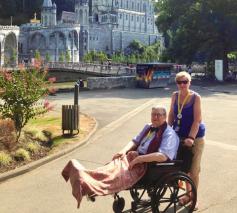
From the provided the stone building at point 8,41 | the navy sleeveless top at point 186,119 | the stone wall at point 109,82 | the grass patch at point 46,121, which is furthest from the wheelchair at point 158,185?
the stone building at point 8,41

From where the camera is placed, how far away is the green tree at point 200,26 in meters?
45.0

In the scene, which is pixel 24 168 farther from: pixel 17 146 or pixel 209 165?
pixel 209 165

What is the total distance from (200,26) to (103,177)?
41.3 metres

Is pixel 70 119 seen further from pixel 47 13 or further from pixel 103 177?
pixel 47 13

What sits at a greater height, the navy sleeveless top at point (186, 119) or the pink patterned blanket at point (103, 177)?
the navy sleeveless top at point (186, 119)

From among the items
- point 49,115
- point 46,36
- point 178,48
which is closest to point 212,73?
point 178,48

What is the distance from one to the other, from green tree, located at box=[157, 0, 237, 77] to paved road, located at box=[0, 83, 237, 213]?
26.5 meters

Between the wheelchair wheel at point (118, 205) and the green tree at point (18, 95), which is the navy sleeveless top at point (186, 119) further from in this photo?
the green tree at point (18, 95)

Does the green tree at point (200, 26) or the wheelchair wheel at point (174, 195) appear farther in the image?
the green tree at point (200, 26)

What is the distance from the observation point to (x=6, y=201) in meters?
7.71

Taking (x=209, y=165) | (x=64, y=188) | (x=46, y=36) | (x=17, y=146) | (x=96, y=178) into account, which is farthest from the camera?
(x=46, y=36)

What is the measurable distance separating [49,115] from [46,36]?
93.7 metres

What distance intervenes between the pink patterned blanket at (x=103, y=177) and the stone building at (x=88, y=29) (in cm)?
9875

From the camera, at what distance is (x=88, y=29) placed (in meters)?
130
